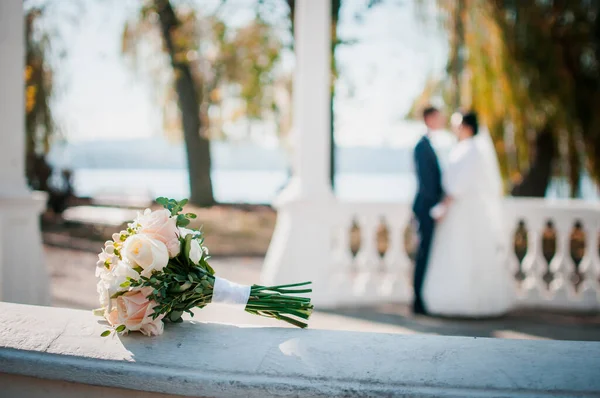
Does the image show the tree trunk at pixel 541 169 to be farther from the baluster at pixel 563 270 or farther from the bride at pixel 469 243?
the bride at pixel 469 243

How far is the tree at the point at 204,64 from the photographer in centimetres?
1410

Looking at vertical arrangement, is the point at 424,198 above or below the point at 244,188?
above

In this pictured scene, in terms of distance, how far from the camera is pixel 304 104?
19.0ft

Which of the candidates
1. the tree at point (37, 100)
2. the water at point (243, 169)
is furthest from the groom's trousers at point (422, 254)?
the water at point (243, 169)

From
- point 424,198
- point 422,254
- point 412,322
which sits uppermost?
point 424,198

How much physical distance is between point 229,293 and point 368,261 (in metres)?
4.32

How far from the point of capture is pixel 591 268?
601 centimetres

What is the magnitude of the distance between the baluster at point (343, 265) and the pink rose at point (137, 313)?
4287 millimetres

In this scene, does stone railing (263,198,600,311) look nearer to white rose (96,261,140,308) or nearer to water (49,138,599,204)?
white rose (96,261,140,308)

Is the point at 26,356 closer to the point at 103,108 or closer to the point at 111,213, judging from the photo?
the point at 111,213

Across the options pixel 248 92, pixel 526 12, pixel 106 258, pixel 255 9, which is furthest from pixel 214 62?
pixel 106 258

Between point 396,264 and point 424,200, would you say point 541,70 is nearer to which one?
point 424,200

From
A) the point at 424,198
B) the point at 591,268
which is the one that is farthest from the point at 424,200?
the point at 591,268

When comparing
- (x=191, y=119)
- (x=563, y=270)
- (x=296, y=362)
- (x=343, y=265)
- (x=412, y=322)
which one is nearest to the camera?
(x=296, y=362)
